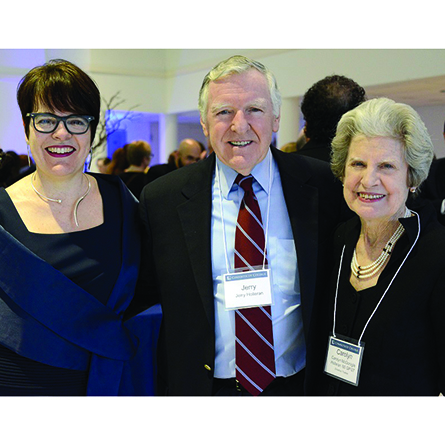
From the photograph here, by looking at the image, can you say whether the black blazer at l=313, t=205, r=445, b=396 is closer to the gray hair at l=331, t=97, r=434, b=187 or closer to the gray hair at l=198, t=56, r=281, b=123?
the gray hair at l=331, t=97, r=434, b=187

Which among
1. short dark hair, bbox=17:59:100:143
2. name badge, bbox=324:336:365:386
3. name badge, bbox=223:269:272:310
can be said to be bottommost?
name badge, bbox=324:336:365:386

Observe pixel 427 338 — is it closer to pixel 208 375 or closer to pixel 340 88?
pixel 208 375

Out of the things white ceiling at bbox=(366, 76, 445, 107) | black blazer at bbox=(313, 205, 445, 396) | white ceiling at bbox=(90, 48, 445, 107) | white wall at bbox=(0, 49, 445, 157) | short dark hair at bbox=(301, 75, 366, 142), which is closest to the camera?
black blazer at bbox=(313, 205, 445, 396)

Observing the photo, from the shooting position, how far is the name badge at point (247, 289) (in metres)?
1.72

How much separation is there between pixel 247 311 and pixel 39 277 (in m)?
0.71

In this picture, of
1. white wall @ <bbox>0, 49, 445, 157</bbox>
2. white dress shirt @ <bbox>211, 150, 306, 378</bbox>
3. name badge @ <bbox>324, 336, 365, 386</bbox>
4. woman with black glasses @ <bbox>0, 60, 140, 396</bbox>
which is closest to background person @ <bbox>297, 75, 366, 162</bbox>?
A: white dress shirt @ <bbox>211, 150, 306, 378</bbox>

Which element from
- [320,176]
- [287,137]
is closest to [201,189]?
[320,176]

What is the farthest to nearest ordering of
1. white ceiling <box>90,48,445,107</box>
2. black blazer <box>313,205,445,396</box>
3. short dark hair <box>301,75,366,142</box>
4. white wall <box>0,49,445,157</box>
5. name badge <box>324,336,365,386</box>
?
1. white ceiling <box>90,48,445,107</box>
2. white wall <box>0,49,445,157</box>
3. short dark hair <box>301,75,366,142</box>
4. name badge <box>324,336,365,386</box>
5. black blazer <box>313,205,445,396</box>

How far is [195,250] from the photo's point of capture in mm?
1779

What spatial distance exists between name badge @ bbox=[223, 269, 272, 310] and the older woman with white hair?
246 mm

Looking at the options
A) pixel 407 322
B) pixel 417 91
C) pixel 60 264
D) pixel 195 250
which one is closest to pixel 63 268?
pixel 60 264

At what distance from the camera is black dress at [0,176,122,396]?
67.0 inches

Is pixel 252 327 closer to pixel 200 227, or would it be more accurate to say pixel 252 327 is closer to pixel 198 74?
pixel 200 227

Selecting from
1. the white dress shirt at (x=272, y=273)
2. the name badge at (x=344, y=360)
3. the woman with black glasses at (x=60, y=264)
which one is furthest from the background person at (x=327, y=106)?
the woman with black glasses at (x=60, y=264)
